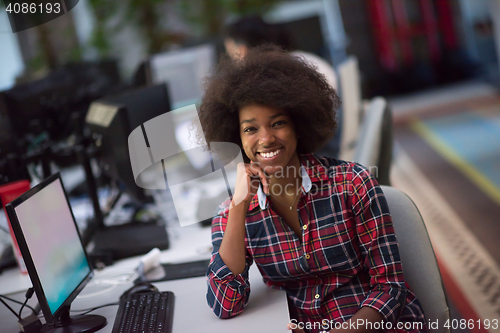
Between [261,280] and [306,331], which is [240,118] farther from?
[306,331]

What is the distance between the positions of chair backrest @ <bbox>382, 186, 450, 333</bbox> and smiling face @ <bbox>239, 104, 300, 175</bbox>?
0.33 meters

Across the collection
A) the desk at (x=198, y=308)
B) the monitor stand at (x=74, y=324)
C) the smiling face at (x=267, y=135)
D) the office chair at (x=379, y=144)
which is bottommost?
the desk at (x=198, y=308)

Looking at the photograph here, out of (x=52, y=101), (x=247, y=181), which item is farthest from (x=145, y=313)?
(x=52, y=101)

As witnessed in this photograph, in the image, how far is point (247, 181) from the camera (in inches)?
50.3

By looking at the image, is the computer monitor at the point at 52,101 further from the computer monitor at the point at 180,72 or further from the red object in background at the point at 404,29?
the red object in background at the point at 404,29

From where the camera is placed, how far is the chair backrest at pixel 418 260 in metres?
1.22

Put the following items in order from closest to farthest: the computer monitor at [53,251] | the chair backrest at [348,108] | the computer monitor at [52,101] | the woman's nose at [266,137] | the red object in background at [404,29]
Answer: the computer monitor at [53,251] < the woman's nose at [266,137] < the computer monitor at [52,101] < the chair backrest at [348,108] < the red object in background at [404,29]

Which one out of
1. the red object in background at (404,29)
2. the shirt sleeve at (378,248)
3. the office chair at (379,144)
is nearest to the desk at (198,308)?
the shirt sleeve at (378,248)

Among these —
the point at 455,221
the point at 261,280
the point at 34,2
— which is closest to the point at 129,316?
the point at 261,280

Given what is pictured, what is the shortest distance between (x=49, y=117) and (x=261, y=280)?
146 cm

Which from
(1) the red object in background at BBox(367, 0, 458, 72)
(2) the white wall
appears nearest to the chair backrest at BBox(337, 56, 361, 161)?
(2) the white wall

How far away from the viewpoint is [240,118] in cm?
127

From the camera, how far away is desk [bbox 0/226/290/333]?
1.17 meters

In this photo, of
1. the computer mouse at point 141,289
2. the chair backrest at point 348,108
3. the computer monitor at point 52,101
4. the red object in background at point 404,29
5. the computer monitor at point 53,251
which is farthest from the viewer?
the red object in background at point 404,29
